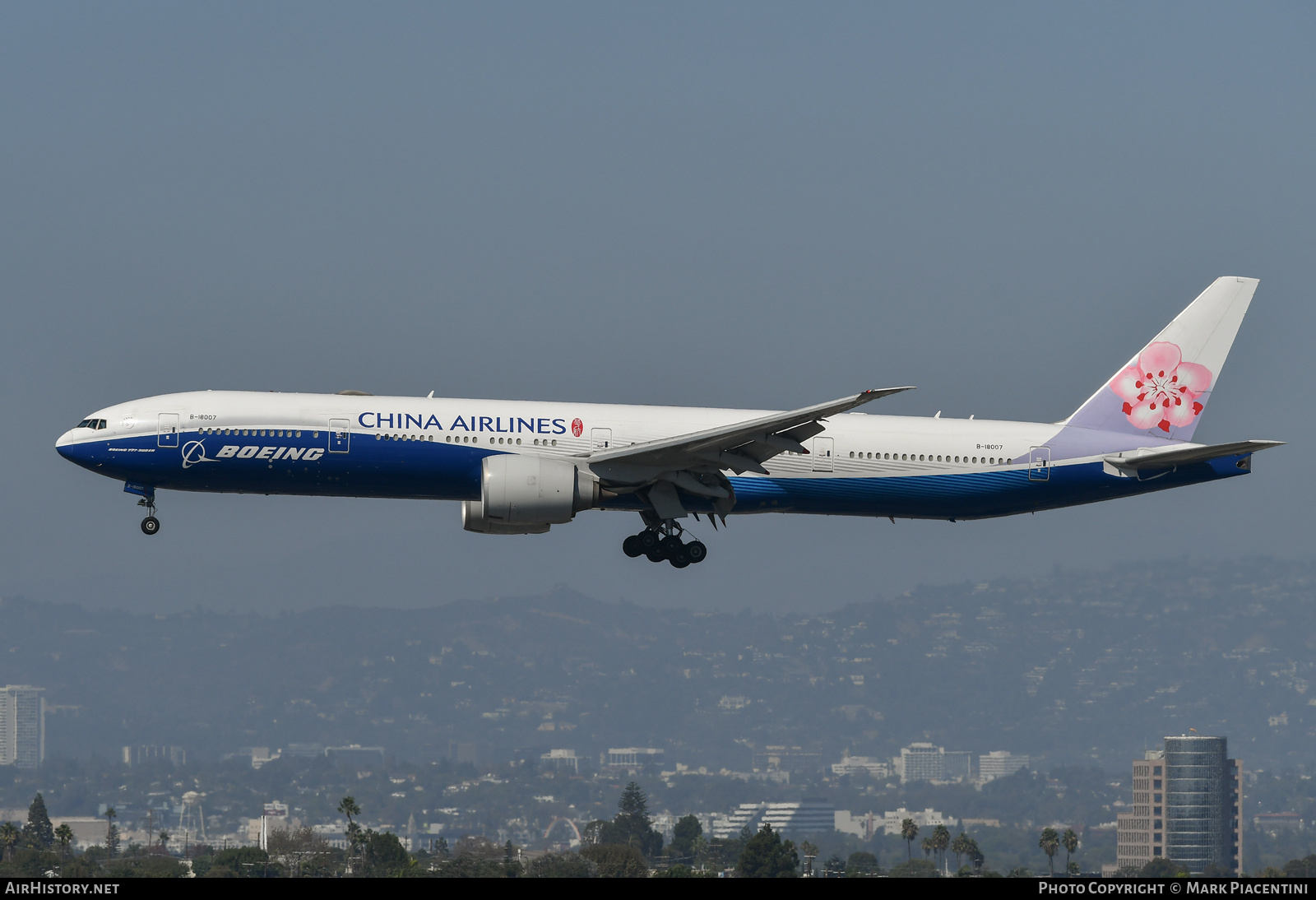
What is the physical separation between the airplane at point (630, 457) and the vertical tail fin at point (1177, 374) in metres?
0.39

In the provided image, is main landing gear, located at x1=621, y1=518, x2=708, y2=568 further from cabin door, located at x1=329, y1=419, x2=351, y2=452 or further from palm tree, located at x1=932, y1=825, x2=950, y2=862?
palm tree, located at x1=932, y1=825, x2=950, y2=862

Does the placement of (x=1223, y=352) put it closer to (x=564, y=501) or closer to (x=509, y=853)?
(x=564, y=501)

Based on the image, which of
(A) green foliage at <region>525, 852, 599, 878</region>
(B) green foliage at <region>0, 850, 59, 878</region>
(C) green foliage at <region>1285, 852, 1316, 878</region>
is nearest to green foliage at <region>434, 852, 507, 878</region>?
(A) green foliage at <region>525, 852, 599, 878</region>

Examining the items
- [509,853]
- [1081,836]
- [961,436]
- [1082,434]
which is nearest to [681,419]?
[961,436]

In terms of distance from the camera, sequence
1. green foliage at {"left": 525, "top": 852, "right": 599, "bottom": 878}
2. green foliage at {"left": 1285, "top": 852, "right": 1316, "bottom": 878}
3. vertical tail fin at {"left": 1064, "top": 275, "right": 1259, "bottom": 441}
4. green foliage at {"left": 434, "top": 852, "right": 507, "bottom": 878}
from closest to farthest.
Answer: vertical tail fin at {"left": 1064, "top": 275, "right": 1259, "bottom": 441}, green foliage at {"left": 434, "top": 852, "right": 507, "bottom": 878}, green foliage at {"left": 525, "top": 852, "right": 599, "bottom": 878}, green foliage at {"left": 1285, "top": 852, "right": 1316, "bottom": 878}

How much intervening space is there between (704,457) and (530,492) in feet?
14.9

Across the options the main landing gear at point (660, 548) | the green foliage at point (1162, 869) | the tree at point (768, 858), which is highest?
the main landing gear at point (660, 548)

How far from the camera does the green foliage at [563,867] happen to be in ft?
253

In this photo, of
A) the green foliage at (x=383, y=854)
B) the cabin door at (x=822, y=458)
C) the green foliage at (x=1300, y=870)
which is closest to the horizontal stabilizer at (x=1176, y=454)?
the cabin door at (x=822, y=458)

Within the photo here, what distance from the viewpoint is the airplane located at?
36812 mm

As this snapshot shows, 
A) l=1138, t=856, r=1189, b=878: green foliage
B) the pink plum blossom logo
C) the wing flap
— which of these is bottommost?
l=1138, t=856, r=1189, b=878: green foliage

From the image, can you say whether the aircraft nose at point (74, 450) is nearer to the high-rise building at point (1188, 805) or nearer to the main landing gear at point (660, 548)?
the main landing gear at point (660, 548)

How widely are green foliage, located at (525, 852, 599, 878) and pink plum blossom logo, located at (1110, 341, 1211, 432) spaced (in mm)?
43371

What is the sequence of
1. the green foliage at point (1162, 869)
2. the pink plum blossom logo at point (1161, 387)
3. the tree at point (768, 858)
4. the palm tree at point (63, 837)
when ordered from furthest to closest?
the green foliage at point (1162, 869)
the palm tree at point (63, 837)
the tree at point (768, 858)
the pink plum blossom logo at point (1161, 387)
